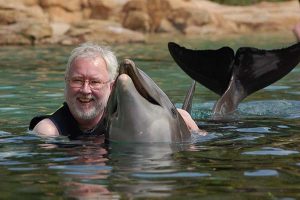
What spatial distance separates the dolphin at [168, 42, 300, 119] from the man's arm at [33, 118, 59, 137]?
5.65ft

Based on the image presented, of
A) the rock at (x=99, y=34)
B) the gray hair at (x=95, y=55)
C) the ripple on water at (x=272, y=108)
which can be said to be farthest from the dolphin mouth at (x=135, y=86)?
the rock at (x=99, y=34)

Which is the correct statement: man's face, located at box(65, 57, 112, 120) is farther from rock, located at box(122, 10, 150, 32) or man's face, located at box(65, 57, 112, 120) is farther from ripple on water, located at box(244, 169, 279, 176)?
rock, located at box(122, 10, 150, 32)

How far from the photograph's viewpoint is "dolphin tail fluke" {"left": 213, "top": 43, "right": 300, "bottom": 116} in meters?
7.51

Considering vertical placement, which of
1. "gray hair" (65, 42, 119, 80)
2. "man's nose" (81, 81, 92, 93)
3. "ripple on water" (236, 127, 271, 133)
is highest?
"gray hair" (65, 42, 119, 80)

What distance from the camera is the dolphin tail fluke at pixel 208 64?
7.54 meters

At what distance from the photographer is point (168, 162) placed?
4973 mm

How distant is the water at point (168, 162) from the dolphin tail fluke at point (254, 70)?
0.18 metres

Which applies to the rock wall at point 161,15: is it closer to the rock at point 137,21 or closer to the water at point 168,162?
the rock at point 137,21

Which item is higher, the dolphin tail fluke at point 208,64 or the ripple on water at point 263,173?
the dolphin tail fluke at point 208,64

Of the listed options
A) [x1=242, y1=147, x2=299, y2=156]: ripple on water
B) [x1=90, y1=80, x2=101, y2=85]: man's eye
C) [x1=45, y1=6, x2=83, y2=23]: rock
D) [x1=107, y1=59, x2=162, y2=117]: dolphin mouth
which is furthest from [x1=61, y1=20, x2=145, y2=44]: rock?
[x1=242, y1=147, x2=299, y2=156]: ripple on water

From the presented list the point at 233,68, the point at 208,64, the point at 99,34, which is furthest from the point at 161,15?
the point at 208,64

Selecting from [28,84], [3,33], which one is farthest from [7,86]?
[3,33]

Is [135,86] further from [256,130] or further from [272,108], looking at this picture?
[272,108]

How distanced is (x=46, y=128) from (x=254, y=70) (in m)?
2.53
